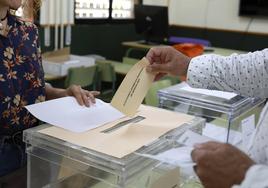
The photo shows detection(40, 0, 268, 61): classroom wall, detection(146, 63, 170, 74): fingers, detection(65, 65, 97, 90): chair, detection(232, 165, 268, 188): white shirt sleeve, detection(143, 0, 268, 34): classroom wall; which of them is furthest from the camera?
detection(143, 0, 268, 34): classroom wall

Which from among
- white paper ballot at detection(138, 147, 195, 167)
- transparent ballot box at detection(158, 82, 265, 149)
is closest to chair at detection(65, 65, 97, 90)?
transparent ballot box at detection(158, 82, 265, 149)

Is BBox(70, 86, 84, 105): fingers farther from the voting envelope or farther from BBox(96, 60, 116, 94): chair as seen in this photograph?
BBox(96, 60, 116, 94): chair

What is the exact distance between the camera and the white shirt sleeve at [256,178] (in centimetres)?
64

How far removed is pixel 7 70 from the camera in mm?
1166

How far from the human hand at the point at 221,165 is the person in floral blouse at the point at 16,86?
516 millimetres

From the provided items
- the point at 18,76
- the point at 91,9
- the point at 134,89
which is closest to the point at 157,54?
the point at 134,89

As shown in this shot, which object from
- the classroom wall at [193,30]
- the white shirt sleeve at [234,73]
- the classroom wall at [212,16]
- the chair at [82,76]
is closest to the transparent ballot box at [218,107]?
the white shirt sleeve at [234,73]

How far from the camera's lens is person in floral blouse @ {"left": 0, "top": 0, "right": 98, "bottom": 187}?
115cm

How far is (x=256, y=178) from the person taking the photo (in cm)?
65

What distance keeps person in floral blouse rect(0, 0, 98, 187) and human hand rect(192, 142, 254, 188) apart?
516mm

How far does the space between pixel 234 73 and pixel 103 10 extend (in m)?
4.38

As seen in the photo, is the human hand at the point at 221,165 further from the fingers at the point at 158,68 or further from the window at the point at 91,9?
the window at the point at 91,9

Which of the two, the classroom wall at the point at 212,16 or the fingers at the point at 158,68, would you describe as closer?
the fingers at the point at 158,68

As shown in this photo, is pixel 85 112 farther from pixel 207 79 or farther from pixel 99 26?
pixel 99 26
